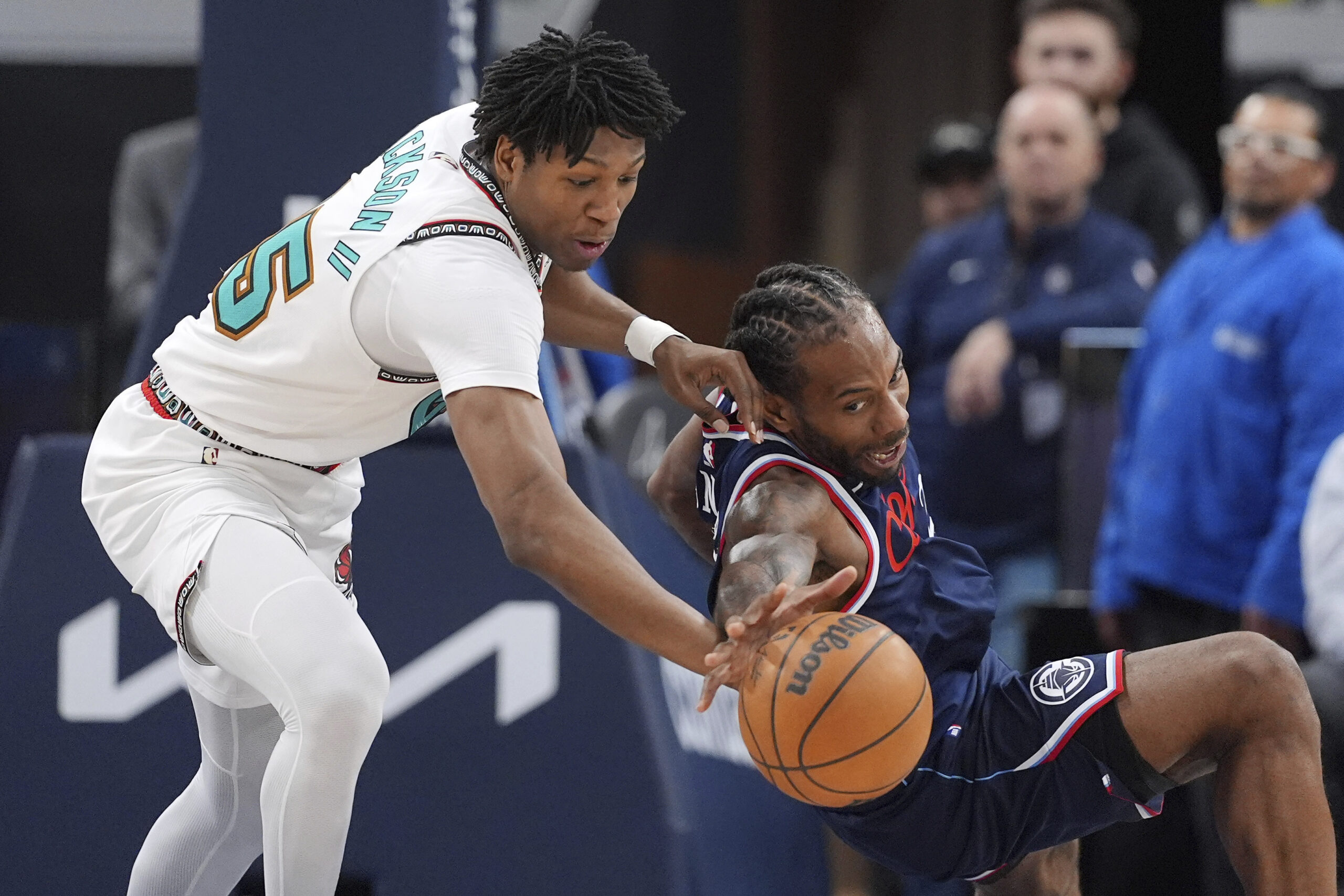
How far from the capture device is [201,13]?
4129 mm

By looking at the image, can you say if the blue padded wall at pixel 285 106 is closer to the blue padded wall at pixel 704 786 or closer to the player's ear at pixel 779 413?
the blue padded wall at pixel 704 786

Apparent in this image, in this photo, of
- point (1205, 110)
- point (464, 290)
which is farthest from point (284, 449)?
point (1205, 110)

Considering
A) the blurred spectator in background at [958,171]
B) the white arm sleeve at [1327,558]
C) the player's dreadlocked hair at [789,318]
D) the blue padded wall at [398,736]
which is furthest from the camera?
the blurred spectator in background at [958,171]

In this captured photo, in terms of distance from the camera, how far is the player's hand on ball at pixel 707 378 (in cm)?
293

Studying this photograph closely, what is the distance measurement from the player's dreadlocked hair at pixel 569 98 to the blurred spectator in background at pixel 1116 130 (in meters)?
3.90

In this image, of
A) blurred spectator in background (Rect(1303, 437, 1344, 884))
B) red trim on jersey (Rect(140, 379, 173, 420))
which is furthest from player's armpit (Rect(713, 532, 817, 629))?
blurred spectator in background (Rect(1303, 437, 1344, 884))

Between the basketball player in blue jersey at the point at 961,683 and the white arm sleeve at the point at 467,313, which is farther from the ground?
the white arm sleeve at the point at 467,313

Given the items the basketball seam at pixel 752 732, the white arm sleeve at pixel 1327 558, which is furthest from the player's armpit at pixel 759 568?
the white arm sleeve at pixel 1327 558

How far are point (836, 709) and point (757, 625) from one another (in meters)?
0.21

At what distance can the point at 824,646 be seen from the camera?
256 cm

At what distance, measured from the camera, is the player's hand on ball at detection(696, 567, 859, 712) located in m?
2.39

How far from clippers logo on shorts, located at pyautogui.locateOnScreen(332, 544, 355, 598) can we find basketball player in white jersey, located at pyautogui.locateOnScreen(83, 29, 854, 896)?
0.01 metres

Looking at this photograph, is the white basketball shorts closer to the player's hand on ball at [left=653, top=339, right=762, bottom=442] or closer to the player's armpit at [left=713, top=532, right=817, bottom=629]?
the player's hand on ball at [left=653, top=339, right=762, bottom=442]

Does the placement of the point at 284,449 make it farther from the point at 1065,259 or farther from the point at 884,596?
the point at 1065,259
